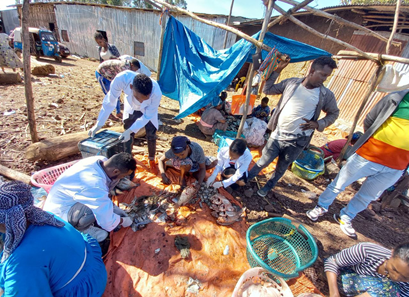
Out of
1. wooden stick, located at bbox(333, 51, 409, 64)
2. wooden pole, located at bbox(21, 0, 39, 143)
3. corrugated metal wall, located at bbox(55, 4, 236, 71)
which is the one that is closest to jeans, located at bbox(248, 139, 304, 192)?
wooden stick, located at bbox(333, 51, 409, 64)

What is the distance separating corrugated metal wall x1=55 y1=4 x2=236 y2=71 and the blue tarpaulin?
668 centimetres

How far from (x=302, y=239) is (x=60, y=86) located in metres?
8.49

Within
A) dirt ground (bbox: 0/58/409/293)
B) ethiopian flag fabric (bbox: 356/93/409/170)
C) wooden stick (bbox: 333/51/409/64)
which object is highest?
wooden stick (bbox: 333/51/409/64)

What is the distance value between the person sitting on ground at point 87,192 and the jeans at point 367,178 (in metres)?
2.84

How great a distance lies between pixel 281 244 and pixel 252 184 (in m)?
1.37

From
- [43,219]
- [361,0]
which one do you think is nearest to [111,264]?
[43,219]

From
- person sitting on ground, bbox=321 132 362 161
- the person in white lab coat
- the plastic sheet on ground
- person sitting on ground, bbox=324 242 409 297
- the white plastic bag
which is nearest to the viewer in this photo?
person sitting on ground, bbox=324 242 409 297

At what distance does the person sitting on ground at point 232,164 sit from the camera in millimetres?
2727

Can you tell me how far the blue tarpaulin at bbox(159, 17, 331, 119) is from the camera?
15.4ft

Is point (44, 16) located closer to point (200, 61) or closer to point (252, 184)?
point (200, 61)

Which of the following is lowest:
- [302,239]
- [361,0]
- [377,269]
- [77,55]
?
[77,55]

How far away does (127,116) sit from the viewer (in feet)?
10.6

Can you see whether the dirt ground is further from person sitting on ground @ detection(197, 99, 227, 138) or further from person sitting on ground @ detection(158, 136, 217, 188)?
person sitting on ground @ detection(158, 136, 217, 188)

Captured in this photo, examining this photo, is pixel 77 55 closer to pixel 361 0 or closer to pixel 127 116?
pixel 127 116
